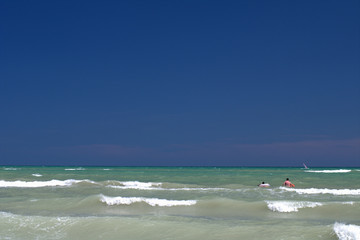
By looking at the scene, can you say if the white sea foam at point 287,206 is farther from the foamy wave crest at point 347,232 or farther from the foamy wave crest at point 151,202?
the foamy wave crest at point 347,232

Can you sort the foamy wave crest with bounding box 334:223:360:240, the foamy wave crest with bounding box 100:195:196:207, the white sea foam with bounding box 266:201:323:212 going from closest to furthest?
the foamy wave crest with bounding box 334:223:360:240
the white sea foam with bounding box 266:201:323:212
the foamy wave crest with bounding box 100:195:196:207

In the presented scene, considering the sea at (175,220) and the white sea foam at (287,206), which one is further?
the white sea foam at (287,206)

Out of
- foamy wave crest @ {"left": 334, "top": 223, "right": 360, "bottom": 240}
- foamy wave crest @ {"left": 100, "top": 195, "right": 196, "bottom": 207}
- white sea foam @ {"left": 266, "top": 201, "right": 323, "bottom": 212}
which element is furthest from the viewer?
foamy wave crest @ {"left": 100, "top": 195, "right": 196, "bottom": 207}

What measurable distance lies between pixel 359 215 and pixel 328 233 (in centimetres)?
540

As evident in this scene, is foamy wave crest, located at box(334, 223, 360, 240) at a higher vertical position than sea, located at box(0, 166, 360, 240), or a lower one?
higher

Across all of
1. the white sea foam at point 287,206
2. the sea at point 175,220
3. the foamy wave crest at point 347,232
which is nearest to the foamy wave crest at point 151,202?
the sea at point 175,220

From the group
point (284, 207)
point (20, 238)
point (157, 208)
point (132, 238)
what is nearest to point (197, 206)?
point (157, 208)

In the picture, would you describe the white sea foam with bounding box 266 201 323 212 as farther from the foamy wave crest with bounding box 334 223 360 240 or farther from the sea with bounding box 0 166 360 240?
the foamy wave crest with bounding box 334 223 360 240

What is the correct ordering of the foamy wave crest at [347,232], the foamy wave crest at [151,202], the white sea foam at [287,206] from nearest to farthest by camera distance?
the foamy wave crest at [347,232]
the white sea foam at [287,206]
the foamy wave crest at [151,202]

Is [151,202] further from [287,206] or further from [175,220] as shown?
[287,206]

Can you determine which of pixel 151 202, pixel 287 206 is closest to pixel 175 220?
pixel 151 202

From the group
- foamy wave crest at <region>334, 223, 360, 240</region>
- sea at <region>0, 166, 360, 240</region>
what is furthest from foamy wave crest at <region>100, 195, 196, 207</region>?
foamy wave crest at <region>334, 223, 360, 240</region>

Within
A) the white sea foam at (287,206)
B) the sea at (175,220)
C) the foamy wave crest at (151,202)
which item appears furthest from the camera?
the foamy wave crest at (151,202)

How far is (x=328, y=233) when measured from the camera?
29.3ft
